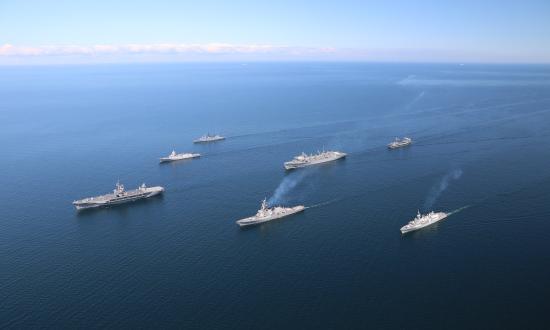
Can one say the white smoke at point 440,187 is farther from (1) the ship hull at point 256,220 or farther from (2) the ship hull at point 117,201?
(2) the ship hull at point 117,201

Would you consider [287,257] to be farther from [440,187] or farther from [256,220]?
A: [440,187]

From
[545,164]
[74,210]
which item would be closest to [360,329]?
[74,210]

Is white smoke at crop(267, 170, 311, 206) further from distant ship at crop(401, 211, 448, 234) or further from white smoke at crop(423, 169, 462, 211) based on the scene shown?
white smoke at crop(423, 169, 462, 211)

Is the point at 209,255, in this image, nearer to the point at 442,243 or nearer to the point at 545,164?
the point at 442,243

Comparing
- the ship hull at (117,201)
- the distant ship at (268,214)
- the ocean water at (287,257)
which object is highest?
the ship hull at (117,201)

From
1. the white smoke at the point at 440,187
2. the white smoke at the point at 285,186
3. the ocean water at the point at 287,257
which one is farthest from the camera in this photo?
the white smoke at the point at 285,186

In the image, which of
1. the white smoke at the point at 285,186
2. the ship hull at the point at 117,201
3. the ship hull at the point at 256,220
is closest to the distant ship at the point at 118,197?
the ship hull at the point at 117,201
